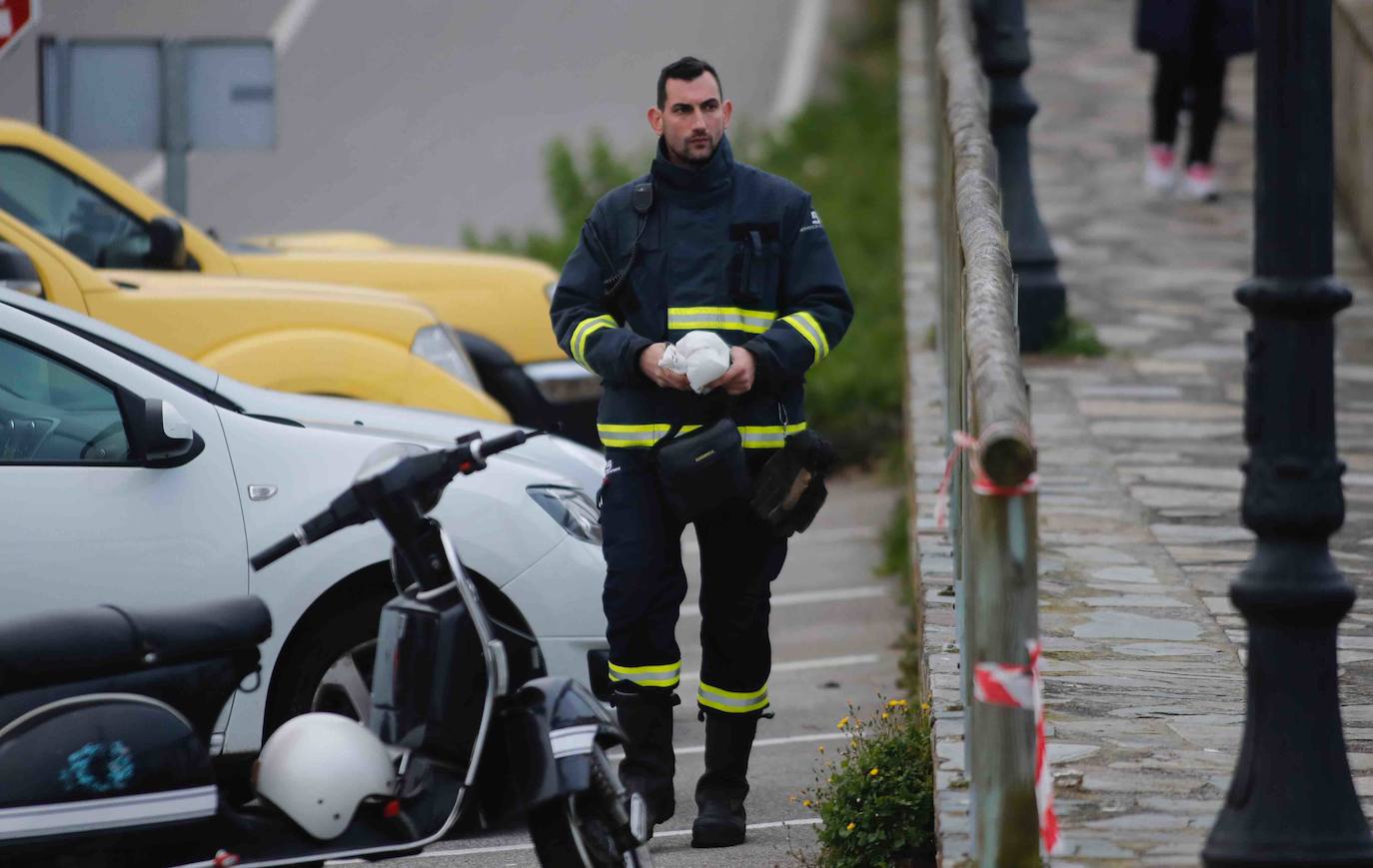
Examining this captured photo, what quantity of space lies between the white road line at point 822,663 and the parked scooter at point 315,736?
11.2ft

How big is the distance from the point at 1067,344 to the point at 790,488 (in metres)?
5.37

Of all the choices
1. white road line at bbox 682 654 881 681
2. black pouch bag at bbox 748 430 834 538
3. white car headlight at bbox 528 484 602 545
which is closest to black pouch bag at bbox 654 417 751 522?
black pouch bag at bbox 748 430 834 538

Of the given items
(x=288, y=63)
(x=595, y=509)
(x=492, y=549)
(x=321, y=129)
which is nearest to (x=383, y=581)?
(x=492, y=549)

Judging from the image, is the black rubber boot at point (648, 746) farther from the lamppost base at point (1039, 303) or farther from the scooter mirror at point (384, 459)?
the lamppost base at point (1039, 303)

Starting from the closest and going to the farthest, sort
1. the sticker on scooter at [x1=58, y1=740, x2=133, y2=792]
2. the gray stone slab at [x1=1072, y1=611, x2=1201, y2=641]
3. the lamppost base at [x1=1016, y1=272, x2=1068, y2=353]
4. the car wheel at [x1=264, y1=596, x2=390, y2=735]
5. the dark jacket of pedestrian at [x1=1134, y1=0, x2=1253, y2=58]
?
the sticker on scooter at [x1=58, y1=740, x2=133, y2=792]
the car wheel at [x1=264, y1=596, x2=390, y2=735]
the gray stone slab at [x1=1072, y1=611, x2=1201, y2=641]
the lamppost base at [x1=1016, y1=272, x2=1068, y2=353]
the dark jacket of pedestrian at [x1=1134, y1=0, x2=1253, y2=58]

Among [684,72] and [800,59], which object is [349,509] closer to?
[684,72]

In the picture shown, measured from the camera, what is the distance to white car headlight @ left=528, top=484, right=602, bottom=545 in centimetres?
685

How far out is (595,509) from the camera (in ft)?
23.4

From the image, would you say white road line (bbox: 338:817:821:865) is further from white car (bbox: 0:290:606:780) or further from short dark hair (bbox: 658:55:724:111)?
short dark hair (bbox: 658:55:724:111)

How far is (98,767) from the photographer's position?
183 inches

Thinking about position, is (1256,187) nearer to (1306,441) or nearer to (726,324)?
(1306,441)

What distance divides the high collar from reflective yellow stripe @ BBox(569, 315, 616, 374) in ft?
1.26

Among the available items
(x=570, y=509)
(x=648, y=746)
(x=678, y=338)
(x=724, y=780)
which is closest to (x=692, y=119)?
(x=678, y=338)

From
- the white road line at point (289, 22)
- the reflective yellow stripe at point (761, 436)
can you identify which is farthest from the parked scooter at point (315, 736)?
the white road line at point (289, 22)
